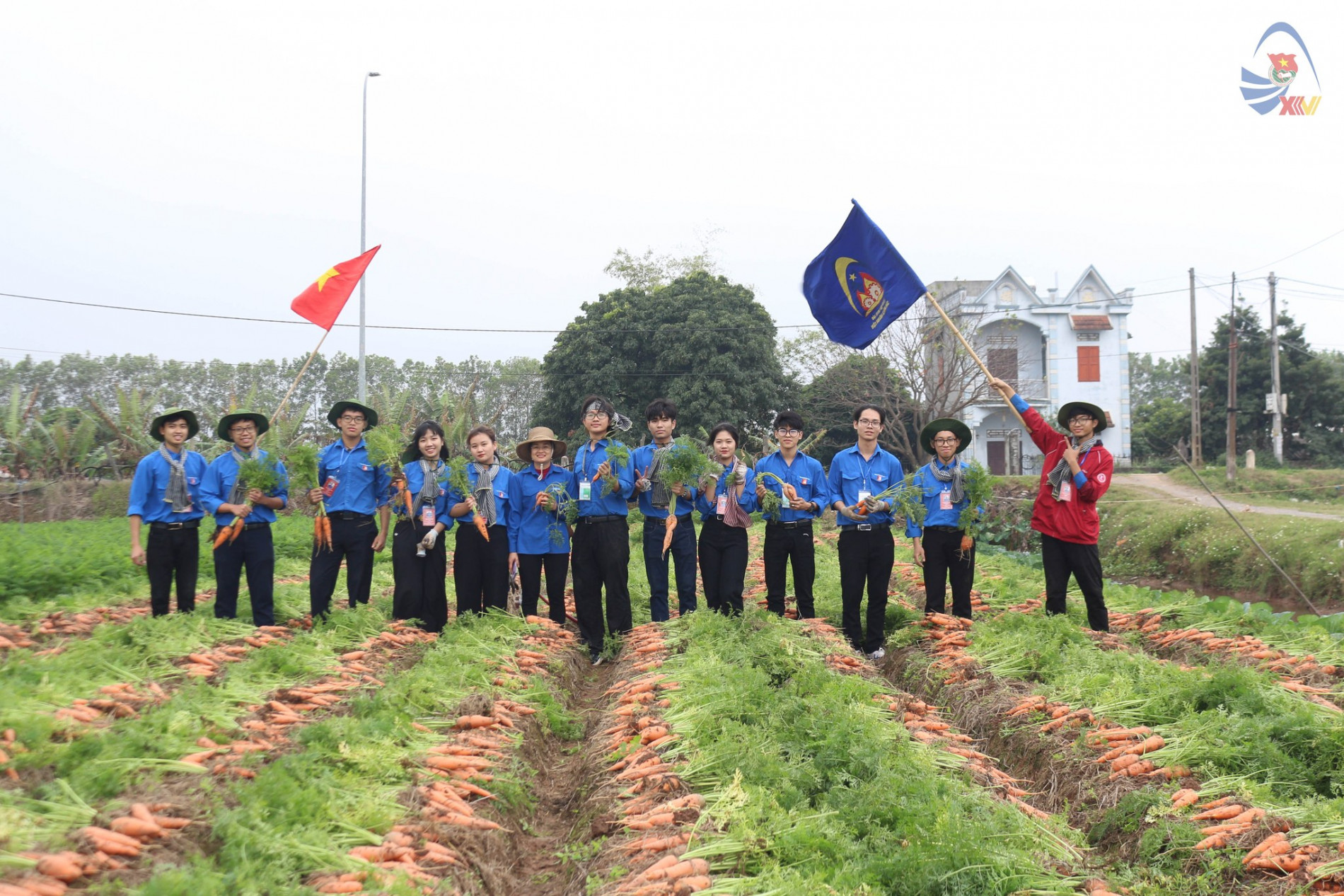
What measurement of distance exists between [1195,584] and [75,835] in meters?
16.3

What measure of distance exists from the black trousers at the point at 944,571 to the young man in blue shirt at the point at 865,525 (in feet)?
1.83

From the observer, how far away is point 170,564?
25.6 feet

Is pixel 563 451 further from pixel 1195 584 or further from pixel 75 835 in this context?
pixel 1195 584

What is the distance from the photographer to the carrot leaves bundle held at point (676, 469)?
8.17 meters

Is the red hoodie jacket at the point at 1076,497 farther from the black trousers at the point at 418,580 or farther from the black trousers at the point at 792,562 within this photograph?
the black trousers at the point at 418,580

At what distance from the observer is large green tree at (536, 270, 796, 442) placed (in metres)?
31.6

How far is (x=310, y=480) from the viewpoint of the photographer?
821cm

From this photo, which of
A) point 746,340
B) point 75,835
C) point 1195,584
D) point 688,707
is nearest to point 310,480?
point 688,707

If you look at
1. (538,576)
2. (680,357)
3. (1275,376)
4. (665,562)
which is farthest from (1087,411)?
(1275,376)

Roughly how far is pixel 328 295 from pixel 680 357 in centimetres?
2149

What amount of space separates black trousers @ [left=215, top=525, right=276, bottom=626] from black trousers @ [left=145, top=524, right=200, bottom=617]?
224mm

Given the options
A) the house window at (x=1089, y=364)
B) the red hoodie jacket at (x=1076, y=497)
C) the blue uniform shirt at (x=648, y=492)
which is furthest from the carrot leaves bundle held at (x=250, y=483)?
the house window at (x=1089, y=364)

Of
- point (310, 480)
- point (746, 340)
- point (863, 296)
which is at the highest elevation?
point (746, 340)

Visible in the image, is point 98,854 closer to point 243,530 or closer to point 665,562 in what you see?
point 243,530
